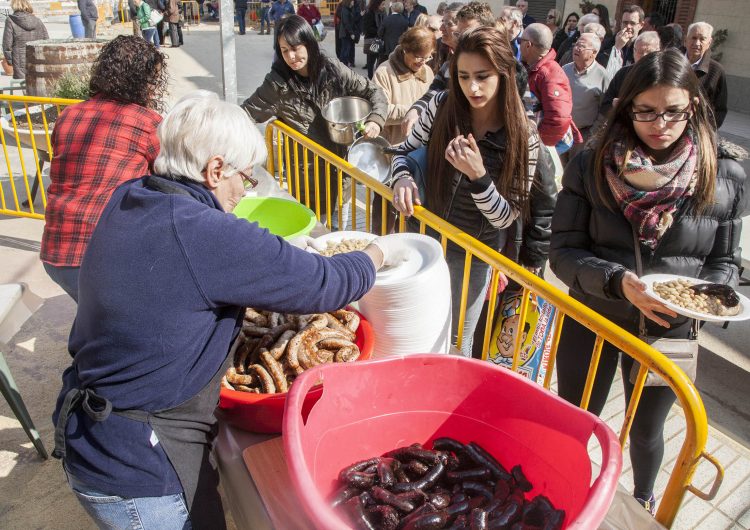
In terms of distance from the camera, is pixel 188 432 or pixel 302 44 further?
pixel 302 44

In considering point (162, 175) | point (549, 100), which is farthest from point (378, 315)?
point (549, 100)

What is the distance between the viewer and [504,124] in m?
2.80

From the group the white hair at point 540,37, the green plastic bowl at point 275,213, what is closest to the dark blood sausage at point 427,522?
the green plastic bowl at point 275,213

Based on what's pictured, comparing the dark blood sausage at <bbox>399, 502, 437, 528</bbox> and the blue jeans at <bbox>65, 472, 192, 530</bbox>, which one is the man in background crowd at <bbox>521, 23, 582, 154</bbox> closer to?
the dark blood sausage at <bbox>399, 502, 437, 528</bbox>

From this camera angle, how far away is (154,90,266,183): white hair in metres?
1.61

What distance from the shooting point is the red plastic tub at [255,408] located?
1966mm

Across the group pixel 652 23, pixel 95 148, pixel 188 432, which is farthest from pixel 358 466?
pixel 652 23

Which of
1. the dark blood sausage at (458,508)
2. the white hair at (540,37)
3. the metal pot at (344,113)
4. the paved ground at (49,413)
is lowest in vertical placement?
the paved ground at (49,413)

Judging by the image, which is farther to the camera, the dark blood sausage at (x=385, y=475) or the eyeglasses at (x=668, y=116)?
the eyeglasses at (x=668, y=116)

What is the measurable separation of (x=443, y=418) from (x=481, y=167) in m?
1.20

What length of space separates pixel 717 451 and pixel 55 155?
414 cm

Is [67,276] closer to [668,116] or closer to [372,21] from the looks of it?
[668,116]

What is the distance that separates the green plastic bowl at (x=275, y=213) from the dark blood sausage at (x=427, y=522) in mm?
1911

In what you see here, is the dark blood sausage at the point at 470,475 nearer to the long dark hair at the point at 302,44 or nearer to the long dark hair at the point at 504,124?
the long dark hair at the point at 504,124
